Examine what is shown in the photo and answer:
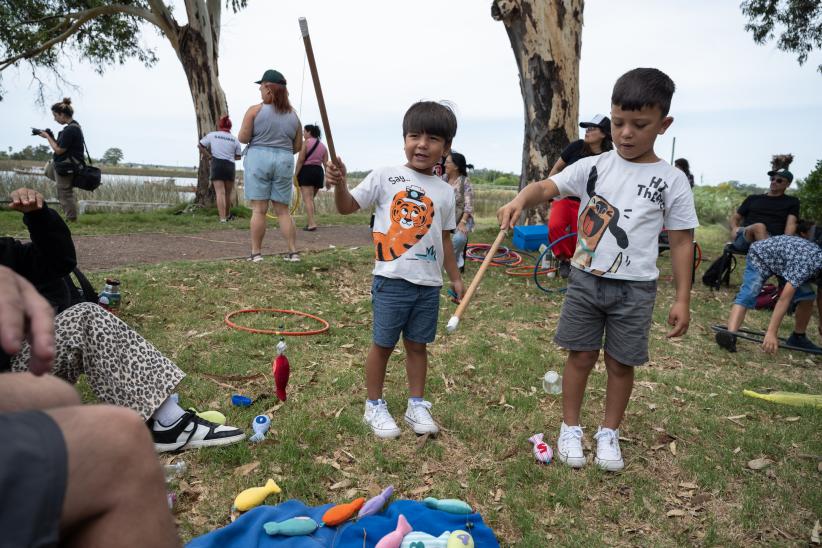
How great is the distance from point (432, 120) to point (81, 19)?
40.7 feet

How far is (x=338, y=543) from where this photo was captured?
215 cm

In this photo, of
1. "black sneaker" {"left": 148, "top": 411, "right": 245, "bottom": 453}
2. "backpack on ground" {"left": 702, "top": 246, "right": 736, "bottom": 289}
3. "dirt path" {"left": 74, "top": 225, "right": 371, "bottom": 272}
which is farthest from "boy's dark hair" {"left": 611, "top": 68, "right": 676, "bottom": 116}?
"backpack on ground" {"left": 702, "top": 246, "right": 736, "bottom": 289}

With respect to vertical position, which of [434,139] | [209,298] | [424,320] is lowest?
[209,298]

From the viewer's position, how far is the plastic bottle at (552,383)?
381 cm

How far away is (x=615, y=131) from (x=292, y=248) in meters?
4.53

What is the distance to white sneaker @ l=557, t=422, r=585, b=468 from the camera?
9.54 feet

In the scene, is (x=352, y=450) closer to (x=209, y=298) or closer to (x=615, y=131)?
(x=615, y=131)

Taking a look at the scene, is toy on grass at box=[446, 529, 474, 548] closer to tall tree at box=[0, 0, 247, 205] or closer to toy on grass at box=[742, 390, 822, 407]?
toy on grass at box=[742, 390, 822, 407]

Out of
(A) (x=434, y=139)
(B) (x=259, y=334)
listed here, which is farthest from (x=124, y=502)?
(B) (x=259, y=334)

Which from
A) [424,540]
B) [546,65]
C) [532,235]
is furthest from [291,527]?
[546,65]

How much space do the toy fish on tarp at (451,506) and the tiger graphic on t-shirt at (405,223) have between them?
1.21 meters

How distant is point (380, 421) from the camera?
312 centimetres

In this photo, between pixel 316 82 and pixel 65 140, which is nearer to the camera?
pixel 316 82

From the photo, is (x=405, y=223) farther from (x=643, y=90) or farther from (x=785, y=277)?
(x=785, y=277)
